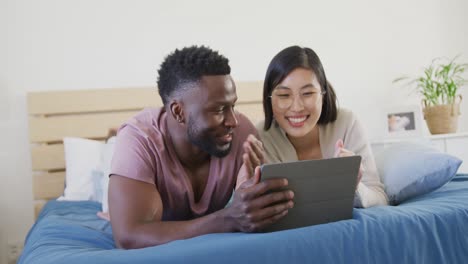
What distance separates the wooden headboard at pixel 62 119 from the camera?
254cm

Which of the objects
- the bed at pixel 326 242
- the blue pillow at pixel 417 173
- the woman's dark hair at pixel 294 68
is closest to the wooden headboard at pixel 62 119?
the bed at pixel 326 242

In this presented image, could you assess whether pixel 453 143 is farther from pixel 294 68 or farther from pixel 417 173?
pixel 294 68

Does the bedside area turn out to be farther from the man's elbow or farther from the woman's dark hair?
the man's elbow

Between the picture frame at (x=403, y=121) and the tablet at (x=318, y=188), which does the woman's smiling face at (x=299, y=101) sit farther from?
the picture frame at (x=403, y=121)

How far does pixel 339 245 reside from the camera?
0.95 metres

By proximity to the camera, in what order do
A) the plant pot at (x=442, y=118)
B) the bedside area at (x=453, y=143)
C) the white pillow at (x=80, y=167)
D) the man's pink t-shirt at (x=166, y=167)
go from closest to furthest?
the man's pink t-shirt at (x=166, y=167) → the white pillow at (x=80, y=167) → the bedside area at (x=453, y=143) → the plant pot at (x=442, y=118)

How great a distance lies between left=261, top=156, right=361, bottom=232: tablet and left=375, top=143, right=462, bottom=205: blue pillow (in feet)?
1.57

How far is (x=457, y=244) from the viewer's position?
1055 millimetres

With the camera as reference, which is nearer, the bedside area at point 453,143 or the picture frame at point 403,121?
the bedside area at point 453,143

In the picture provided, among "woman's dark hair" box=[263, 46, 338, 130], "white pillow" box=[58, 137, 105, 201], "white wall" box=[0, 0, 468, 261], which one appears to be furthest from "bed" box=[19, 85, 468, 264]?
"white wall" box=[0, 0, 468, 261]

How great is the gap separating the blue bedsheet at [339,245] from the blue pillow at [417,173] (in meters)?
0.26

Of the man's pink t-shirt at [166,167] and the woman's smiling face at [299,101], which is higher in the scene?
the woman's smiling face at [299,101]

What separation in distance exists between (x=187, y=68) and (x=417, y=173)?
2.51 feet

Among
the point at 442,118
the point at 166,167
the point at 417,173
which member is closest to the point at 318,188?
the point at 166,167
